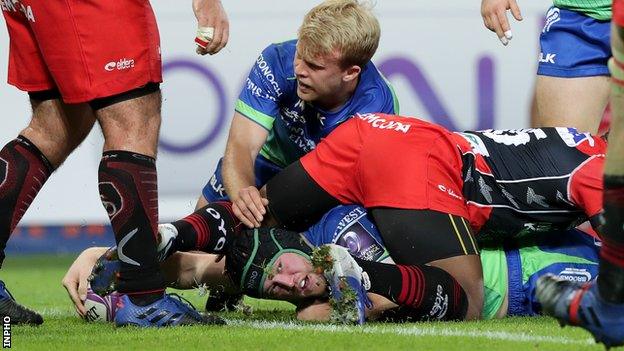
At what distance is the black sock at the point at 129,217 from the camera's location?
→ 4266 mm

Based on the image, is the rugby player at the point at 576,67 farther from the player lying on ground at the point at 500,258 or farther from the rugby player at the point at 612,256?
the rugby player at the point at 612,256

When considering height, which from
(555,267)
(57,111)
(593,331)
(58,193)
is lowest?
(58,193)

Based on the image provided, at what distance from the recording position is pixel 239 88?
27.4 feet

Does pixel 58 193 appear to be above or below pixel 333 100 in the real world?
below

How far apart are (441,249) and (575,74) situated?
1705mm

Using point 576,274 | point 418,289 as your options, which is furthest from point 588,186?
point 418,289

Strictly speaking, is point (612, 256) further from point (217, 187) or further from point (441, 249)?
point (217, 187)

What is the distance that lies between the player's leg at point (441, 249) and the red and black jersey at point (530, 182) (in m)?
0.25

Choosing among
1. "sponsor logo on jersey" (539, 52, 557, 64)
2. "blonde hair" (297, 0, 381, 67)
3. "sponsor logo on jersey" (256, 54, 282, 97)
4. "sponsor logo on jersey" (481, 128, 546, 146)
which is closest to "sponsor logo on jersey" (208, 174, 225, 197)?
"sponsor logo on jersey" (256, 54, 282, 97)

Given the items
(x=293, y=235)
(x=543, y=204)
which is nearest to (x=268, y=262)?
(x=293, y=235)

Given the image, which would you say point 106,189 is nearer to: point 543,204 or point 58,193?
point 543,204

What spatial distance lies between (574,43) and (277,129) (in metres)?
1.41

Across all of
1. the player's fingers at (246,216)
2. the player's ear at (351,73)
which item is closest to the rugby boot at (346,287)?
the player's fingers at (246,216)

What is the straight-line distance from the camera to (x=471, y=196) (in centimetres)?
485
